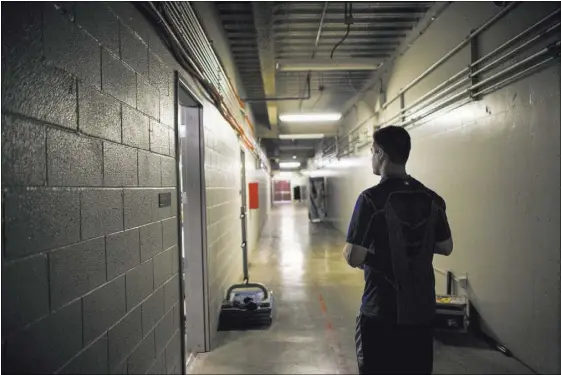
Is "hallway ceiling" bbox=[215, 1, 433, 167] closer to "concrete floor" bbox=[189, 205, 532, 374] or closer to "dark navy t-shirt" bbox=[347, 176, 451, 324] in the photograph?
"dark navy t-shirt" bbox=[347, 176, 451, 324]

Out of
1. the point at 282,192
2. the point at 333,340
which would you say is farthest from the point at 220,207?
the point at 282,192

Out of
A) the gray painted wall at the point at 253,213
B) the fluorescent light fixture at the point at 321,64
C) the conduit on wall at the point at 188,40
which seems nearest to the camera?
the conduit on wall at the point at 188,40

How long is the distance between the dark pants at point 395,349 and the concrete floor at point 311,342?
114 centimetres

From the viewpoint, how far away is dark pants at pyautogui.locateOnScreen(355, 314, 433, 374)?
1441mm

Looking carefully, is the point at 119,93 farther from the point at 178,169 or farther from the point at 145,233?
the point at 178,169

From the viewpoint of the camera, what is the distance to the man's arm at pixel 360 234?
1409 millimetres

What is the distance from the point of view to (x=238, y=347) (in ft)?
9.32

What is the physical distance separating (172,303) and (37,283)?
114 centimetres

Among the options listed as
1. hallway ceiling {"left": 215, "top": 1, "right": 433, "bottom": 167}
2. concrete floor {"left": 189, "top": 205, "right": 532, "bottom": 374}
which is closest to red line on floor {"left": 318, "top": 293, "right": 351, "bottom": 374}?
concrete floor {"left": 189, "top": 205, "right": 532, "bottom": 374}

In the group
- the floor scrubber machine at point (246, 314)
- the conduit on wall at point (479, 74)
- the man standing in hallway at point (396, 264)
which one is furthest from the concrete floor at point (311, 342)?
the conduit on wall at point (479, 74)

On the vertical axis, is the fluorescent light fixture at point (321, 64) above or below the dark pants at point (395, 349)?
above

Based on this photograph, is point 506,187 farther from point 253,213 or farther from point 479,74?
point 253,213

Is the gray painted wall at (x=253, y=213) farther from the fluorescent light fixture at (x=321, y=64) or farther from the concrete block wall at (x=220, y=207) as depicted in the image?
the fluorescent light fixture at (x=321, y=64)

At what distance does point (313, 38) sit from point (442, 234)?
373 centimetres
